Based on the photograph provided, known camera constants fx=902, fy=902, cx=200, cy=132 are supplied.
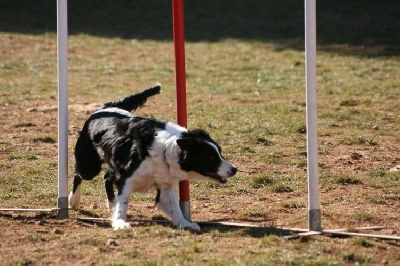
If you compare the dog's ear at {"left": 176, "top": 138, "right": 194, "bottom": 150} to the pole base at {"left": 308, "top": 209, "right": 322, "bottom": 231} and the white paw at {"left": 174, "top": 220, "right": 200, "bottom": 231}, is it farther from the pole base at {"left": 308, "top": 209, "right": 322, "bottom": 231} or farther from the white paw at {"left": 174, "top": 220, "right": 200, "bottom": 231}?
the pole base at {"left": 308, "top": 209, "right": 322, "bottom": 231}

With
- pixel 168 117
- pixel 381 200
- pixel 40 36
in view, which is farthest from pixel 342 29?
pixel 381 200

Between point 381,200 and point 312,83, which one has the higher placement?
point 312,83

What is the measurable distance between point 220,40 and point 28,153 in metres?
10.5

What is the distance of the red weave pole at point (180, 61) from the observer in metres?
7.30

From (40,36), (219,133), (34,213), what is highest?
(40,36)

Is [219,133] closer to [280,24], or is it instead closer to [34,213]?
[34,213]

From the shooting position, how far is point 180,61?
24.2ft

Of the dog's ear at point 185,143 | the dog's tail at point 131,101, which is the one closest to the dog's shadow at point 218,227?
the dog's ear at point 185,143

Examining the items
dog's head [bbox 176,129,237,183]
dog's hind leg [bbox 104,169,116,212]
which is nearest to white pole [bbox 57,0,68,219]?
dog's hind leg [bbox 104,169,116,212]

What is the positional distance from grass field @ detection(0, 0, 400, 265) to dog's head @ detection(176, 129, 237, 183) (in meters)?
0.46

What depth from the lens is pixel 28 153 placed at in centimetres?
1061

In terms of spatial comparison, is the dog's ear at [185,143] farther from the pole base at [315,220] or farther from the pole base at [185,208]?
the pole base at [315,220]

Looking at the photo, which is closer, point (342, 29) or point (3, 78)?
point (3, 78)

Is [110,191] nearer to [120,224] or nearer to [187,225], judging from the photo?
[120,224]
